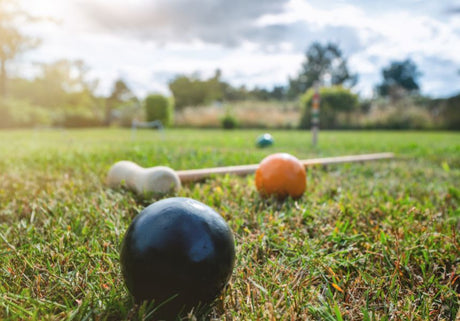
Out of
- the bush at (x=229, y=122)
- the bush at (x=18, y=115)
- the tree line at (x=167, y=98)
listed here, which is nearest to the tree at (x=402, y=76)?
the tree line at (x=167, y=98)

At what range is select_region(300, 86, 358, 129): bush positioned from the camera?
19694 mm

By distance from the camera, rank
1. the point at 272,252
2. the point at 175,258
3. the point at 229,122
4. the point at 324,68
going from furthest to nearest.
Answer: the point at 324,68 < the point at 229,122 < the point at 272,252 < the point at 175,258

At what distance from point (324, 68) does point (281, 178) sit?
5053 cm

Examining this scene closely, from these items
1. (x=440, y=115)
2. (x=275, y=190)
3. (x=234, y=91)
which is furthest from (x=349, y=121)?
(x=234, y=91)

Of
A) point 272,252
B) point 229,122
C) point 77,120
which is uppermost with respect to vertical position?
point 77,120

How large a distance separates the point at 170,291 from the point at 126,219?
0.93 metres

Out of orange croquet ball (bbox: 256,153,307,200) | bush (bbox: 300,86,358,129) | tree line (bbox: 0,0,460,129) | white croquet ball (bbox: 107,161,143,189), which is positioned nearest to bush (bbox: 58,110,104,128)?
tree line (bbox: 0,0,460,129)

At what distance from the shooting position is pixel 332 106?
20.6 meters

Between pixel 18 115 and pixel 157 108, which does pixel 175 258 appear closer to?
pixel 157 108

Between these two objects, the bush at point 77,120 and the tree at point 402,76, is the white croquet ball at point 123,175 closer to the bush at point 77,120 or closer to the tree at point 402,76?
the bush at point 77,120

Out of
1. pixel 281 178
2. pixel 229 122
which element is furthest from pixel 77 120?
pixel 281 178

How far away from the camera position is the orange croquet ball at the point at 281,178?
229 centimetres

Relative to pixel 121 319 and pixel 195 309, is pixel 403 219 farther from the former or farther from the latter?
pixel 121 319

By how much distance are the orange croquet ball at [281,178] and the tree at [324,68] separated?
48.8 metres
